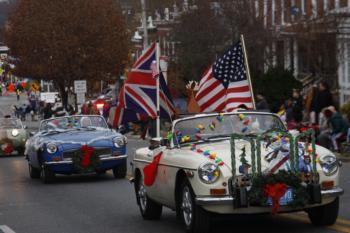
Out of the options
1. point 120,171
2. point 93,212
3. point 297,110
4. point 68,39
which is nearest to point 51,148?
point 120,171

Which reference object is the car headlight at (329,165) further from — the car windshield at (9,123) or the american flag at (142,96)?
the car windshield at (9,123)

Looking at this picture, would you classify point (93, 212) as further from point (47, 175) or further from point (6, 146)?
point (6, 146)

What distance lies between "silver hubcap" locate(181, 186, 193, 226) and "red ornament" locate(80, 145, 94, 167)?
9.09m

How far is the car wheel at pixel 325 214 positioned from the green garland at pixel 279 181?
26.4 inches

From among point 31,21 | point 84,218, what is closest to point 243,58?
point 84,218

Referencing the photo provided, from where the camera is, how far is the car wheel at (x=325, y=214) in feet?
37.9

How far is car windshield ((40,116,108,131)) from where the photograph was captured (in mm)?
22141

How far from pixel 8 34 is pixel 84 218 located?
59108mm

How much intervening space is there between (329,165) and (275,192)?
89cm

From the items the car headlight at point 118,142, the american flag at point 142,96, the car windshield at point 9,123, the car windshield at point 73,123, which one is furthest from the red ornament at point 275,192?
the car windshield at point 9,123

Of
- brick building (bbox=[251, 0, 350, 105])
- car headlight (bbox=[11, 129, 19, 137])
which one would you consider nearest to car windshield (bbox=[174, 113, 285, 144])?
car headlight (bbox=[11, 129, 19, 137])

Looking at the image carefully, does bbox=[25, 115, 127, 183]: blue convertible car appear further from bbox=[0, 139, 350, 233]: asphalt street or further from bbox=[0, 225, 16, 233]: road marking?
bbox=[0, 225, 16, 233]: road marking

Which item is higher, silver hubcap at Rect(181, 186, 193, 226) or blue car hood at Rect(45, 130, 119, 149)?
silver hubcap at Rect(181, 186, 193, 226)

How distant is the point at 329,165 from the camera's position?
11.4 meters
